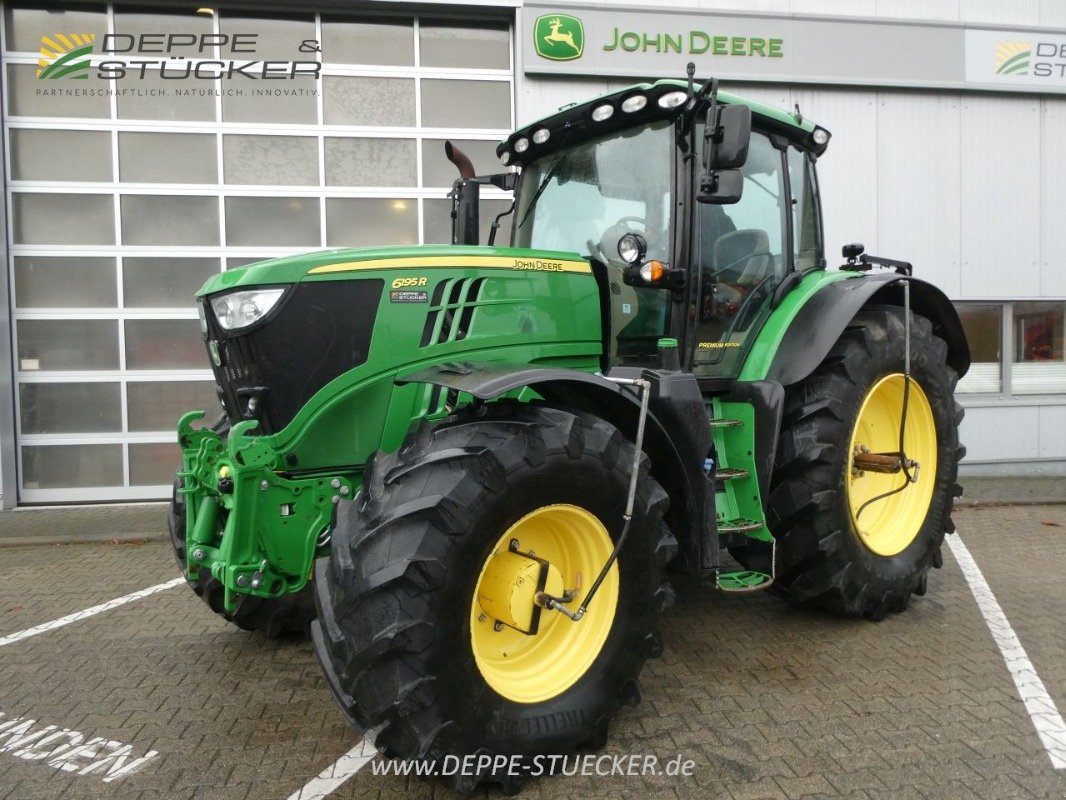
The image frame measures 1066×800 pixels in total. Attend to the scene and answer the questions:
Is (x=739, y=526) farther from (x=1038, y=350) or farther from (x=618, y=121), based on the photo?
(x=1038, y=350)

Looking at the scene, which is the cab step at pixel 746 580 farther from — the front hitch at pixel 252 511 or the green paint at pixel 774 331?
→ the front hitch at pixel 252 511

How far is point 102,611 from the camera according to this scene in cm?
449

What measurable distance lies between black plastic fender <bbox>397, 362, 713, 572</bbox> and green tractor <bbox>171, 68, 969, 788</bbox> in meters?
0.01

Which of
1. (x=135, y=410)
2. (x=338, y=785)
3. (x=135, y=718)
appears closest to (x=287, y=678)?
(x=135, y=718)

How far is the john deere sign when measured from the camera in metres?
7.49

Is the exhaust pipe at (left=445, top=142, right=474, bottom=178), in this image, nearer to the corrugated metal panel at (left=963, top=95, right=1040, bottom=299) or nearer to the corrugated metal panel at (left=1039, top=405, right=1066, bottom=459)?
the corrugated metal panel at (left=963, top=95, right=1040, bottom=299)

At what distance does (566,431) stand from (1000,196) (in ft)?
25.9

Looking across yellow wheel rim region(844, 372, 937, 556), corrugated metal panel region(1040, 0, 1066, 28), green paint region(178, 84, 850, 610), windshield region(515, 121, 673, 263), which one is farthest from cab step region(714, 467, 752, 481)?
corrugated metal panel region(1040, 0, 1066, 28)

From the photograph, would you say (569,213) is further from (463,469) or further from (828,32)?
(828,32)

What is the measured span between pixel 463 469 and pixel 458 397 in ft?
2.28

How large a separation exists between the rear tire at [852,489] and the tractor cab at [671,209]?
1.46 feet

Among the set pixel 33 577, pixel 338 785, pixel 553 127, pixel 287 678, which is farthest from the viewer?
pixel 33 577

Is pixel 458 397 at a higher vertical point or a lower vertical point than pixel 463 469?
higher

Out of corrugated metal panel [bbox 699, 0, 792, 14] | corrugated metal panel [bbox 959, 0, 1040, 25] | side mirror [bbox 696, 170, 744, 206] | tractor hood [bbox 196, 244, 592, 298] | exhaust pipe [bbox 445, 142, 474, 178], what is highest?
corrugated metal panel [bbox 959, 0, 1040, 25]
